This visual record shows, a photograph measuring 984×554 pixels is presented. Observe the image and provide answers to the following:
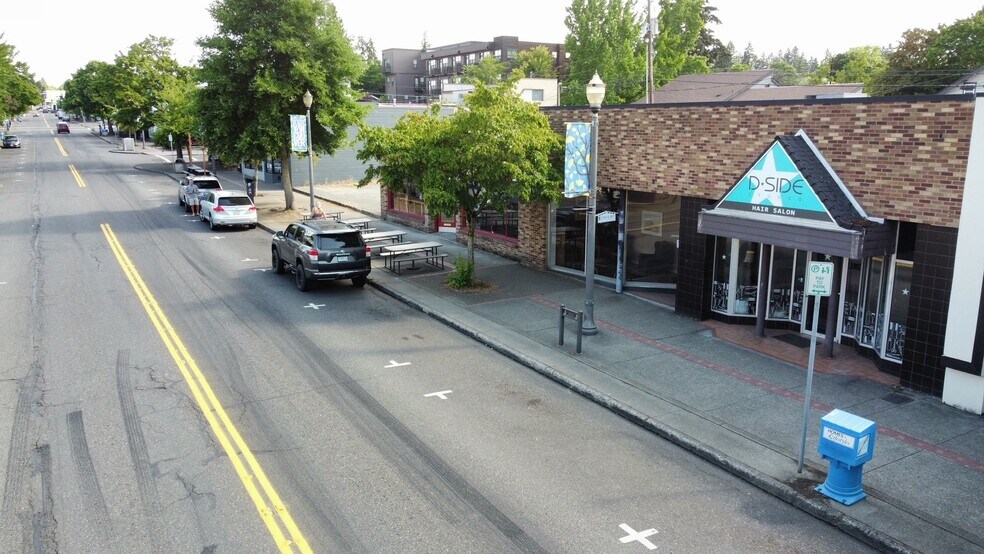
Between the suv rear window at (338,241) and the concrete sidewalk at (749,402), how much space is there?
1683 mm

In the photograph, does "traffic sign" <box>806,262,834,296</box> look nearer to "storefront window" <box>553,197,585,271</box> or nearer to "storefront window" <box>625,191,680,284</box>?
"storefront window" <box>625,191,680,284</box>

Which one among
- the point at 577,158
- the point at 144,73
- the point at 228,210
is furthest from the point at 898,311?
the point at 144,73

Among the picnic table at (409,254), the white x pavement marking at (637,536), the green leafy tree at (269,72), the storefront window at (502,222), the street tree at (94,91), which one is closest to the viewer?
the white x pavement marking at (637,536)

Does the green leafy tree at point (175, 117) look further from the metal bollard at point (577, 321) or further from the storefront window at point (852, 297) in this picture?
the storefront window at point (852, 297)

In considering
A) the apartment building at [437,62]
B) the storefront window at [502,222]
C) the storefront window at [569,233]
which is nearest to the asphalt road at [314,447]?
the storefront window at [569,233]

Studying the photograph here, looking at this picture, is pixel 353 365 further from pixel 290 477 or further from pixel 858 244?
pixel 858 244

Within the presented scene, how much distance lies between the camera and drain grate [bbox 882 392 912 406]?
10984mm

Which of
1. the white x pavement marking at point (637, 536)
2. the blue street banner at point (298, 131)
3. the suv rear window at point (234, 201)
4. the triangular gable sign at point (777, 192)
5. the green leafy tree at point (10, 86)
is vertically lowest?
the white x pavement marking at point (637, 536)

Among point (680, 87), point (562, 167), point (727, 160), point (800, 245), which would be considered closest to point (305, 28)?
point (562, 167)

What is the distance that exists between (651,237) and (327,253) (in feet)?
27.4

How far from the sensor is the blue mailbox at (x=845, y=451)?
773 centimetres

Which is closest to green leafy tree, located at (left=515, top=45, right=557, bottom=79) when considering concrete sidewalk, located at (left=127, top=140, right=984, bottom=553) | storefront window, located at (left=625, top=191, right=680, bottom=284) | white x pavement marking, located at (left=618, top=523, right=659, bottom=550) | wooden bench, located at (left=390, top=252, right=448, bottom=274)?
wooden bench, located at (left=390, top=252, right=448, bottom=274)

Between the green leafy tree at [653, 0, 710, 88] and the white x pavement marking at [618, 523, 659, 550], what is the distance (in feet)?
189

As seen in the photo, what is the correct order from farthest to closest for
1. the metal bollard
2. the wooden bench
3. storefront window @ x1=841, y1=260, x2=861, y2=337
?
1. the wooden bench
2. storefront window @ x1=841, y1=260, x2=861, y2=337
3. the metal bollard
